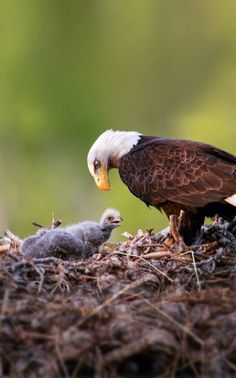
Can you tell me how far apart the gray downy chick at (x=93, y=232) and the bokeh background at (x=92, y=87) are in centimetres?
1309

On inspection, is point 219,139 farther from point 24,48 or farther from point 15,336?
point 15,336

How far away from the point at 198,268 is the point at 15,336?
1726 mm

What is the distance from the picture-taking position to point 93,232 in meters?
8.05

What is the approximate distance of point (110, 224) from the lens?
27.1ft

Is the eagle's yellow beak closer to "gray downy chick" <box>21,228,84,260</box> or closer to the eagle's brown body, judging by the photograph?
the eagle's brown body

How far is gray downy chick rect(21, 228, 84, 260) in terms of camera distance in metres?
7.36

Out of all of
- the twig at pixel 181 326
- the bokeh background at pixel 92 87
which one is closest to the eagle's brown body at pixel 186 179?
the twig at pixel 181 326

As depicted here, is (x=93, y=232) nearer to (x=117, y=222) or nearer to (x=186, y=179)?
(x=117, y=222)

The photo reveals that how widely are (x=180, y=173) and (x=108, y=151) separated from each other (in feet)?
2.81

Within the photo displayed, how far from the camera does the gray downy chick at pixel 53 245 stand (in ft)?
24.2

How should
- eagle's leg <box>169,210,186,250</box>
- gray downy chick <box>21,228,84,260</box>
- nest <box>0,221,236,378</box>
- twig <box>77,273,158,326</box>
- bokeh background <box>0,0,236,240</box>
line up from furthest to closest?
1. bokeh background <box>0,0,236,240</box>
2. gray downy chick <box>21,228,84,260</box>
3. eagle's leg <box>169,210,186,250</box>
4. twig <box>77,273,158,326</box>
5. nest <box>0,221,236,378</box>

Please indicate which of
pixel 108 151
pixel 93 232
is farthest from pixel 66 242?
pixel 108 151

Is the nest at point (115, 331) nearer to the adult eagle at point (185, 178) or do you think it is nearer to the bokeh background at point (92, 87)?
the adult eagle at point (185, 178)

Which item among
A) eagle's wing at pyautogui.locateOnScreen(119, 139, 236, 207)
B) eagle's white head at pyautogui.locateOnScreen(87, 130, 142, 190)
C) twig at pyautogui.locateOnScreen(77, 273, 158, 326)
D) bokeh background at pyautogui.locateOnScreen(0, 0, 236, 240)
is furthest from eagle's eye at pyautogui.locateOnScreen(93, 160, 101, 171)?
bokeh background at pyautogui.locateOnScreen(0, 0, 236, 240)
